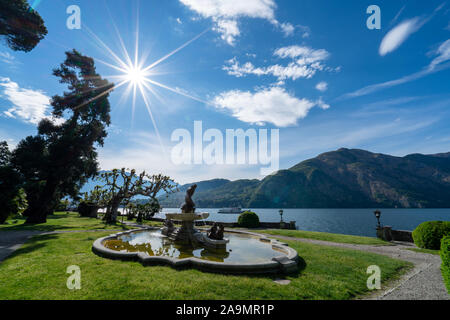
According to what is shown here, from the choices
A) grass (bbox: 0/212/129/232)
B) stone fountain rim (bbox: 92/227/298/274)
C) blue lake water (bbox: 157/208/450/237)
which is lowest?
blue lake water (bbox: 157/208/450/237)

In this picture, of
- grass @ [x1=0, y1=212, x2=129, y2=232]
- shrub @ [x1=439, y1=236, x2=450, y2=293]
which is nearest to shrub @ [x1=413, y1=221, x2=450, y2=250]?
shrub @ [x1=439, y1=236, x2=450, y2=293]

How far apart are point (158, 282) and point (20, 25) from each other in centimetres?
2429

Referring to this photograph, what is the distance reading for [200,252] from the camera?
9445 millimetres

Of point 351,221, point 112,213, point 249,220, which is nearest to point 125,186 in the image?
point 112,213

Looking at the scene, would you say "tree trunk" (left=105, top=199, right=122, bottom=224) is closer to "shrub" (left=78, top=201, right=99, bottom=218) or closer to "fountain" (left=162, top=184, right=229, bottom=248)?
"shrub" (left=78, top=201, right=99, bottom=218)

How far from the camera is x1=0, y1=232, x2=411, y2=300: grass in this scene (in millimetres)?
4570

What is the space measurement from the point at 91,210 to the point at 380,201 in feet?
782

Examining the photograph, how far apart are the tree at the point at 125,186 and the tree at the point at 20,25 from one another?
1504 centimetres

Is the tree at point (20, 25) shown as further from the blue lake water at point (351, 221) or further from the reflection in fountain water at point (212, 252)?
the blue lake water at point (351, 221)

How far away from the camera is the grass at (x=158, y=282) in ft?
15.0

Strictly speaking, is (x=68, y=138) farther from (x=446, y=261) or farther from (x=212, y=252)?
(x=446, y=261)

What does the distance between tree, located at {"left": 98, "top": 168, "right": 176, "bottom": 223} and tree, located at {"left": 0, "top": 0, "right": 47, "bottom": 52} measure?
15.0m

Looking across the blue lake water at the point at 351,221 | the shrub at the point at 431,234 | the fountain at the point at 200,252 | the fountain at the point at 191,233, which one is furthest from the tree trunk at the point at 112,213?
the shrub at the point at 431,234

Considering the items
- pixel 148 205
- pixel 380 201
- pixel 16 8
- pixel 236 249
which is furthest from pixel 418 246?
pixel 380 201
